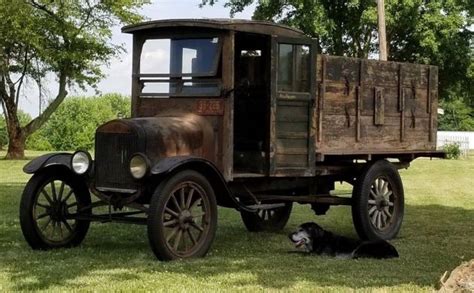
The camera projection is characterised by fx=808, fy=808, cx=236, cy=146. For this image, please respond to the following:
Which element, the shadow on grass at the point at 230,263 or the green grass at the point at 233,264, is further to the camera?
the shadow on grass at the point at 230,263

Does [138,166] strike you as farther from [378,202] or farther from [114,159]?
[378,202]

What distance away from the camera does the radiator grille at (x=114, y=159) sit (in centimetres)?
805

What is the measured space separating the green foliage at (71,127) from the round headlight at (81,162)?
Result: 4132cm

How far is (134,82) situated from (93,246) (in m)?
1.94

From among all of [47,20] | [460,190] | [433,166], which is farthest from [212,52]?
[47,20]

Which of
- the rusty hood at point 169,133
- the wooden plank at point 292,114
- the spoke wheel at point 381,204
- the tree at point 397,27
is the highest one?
the tree at point 397,27

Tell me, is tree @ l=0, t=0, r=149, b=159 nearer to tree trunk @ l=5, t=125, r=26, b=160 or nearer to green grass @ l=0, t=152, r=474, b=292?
tree trunk @ l=5, t=125, r=26, b=160

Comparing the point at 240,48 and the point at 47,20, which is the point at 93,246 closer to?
the point at 240,48

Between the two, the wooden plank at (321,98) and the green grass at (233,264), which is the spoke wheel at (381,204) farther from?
the wooden plank at (321,98)

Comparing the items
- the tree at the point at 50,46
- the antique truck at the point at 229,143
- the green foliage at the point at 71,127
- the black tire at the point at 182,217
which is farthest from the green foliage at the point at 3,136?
the black tire at the point at 182,217

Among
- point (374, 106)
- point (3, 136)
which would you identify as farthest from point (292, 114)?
point (3, 136)

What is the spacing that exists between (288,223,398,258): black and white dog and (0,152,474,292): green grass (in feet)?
0.63

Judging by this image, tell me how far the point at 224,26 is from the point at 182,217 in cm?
211

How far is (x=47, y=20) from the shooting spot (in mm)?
35906
